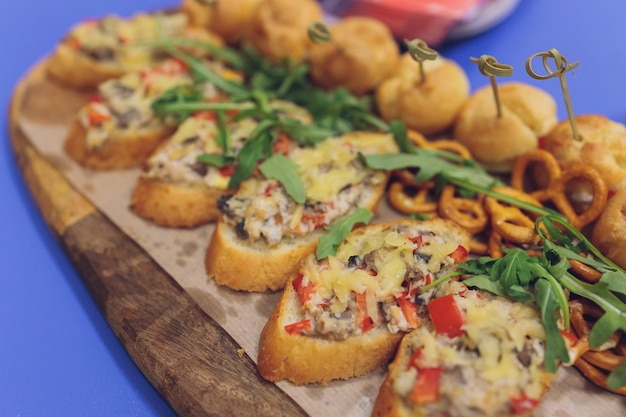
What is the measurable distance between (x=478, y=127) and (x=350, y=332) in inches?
69.3

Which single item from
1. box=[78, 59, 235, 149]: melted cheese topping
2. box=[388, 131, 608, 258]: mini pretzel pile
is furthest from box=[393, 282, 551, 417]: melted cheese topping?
box=[78, 59, 235, 149]: melted cheese topping

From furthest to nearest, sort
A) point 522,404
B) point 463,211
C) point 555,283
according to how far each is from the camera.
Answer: point 463,211, point 555,283, point 522,404

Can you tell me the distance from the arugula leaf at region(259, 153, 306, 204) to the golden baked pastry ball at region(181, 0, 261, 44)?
2.05 m

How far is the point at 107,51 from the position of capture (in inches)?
195

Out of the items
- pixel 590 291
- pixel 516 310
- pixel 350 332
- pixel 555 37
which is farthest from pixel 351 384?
pixel 555 37

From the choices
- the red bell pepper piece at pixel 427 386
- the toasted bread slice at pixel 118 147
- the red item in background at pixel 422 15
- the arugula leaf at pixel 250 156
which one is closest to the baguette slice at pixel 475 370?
the red bell pepper piece at pixel 427 386

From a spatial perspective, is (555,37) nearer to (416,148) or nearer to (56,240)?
(416,148)

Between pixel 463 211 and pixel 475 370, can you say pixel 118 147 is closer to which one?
pixel 463 211

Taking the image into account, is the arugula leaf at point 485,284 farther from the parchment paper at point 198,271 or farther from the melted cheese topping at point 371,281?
the parchment paper at point 198,271

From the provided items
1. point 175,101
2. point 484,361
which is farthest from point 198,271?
point 484,361

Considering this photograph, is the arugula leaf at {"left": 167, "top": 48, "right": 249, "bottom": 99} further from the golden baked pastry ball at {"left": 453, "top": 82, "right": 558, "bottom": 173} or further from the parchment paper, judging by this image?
the golden baked pastry ball at {"left": 453, "top": 82, "right": 558, "bottom": 173}

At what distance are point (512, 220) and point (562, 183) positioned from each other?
387mm

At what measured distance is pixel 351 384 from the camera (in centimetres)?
293

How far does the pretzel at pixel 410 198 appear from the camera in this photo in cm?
368
